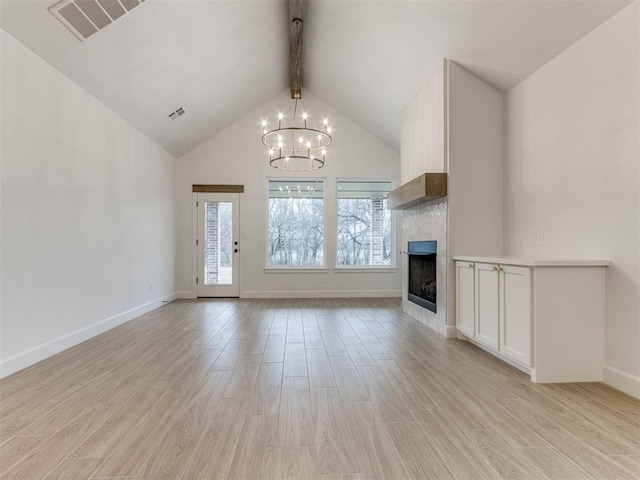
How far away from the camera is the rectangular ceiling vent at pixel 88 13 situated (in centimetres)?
287

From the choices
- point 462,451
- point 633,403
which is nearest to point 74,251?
point 462,451

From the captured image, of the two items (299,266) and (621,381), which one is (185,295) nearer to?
(299,266)

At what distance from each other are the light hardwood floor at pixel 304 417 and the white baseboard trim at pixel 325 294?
3389 millimetres

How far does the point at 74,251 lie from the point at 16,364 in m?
1.21

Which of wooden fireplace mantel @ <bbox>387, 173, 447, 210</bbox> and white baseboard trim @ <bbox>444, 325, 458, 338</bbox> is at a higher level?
wooden fireplace mantel @ <bbox>387, 173, 447, 210</bbox>

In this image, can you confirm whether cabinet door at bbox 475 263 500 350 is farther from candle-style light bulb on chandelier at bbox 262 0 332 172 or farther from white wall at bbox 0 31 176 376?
white wall at bbox 0 31 176 376

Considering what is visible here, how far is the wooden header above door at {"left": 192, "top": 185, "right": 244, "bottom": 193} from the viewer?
6.91 m

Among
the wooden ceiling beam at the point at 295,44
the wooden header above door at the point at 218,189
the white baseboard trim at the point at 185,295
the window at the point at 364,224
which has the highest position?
the wooden ceiling beam at the point at 295,44

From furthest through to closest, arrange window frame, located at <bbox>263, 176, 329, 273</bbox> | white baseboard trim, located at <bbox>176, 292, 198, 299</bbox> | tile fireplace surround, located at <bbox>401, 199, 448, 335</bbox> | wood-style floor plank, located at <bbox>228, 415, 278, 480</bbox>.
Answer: window frame, located at <bbox>263, 176, 329, 273</bbox>
white baseboard trim, located at <bbox>176, 292, 198, 299</bbox>
tile fireplace surround, located at <bbox>401, 199, 448, 335</bbox>
wood-style floor plank, located at <bbox>228, 415, 278, 480</bbox>

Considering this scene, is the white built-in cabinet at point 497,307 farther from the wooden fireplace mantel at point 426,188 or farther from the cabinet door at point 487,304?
the wooden fireplace mantel at point 426,188

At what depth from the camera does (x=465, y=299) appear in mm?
3602

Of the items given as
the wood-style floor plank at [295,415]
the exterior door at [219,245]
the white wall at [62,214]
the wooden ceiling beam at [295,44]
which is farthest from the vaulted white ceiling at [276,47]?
the wood-style floor plank at [295,415]

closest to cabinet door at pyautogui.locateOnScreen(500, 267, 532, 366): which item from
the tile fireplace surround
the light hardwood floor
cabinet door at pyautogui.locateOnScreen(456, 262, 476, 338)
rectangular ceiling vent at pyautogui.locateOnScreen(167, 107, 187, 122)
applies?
the light hardwood floor

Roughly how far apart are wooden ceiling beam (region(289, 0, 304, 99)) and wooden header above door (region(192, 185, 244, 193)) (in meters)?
2.10
